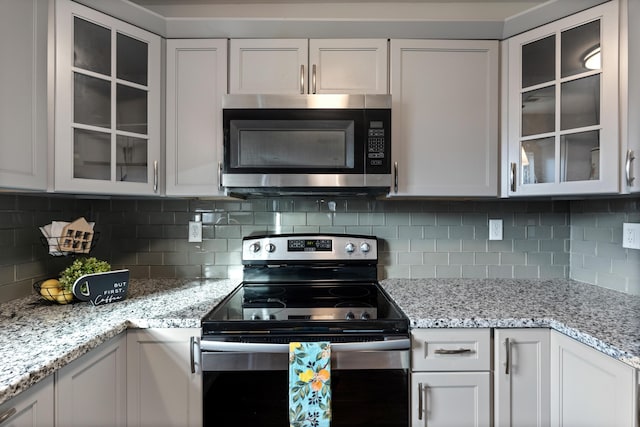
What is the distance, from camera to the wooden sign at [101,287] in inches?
53.7

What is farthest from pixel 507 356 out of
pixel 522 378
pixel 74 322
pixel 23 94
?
pixel 23 94

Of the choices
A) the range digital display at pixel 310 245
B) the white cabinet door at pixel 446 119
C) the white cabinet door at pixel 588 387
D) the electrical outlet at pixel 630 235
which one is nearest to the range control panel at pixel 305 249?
the range digital display at pixel 310 245

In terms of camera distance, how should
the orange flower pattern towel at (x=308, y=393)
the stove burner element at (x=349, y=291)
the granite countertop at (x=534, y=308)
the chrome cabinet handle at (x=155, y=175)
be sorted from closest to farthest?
the granite countertop at (x=534, y=308), the orange flower pattern towel at (x=308, y=393), the chrome cabinet handle at (x=155, y=175), the stove burner element at (x=349, y=291)

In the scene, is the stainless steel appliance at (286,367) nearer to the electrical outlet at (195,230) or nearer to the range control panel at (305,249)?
the range control panel at (305,249)

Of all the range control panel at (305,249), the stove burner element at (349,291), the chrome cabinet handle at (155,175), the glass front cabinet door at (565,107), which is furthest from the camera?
the range control panel at (305,249)

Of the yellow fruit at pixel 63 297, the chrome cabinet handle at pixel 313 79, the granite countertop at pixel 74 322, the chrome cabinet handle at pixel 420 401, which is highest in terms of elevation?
the chrome cabinet handle at pixel 313 79

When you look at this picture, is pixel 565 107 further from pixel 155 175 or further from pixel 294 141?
pixel 155 175

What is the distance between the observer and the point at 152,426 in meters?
1.25

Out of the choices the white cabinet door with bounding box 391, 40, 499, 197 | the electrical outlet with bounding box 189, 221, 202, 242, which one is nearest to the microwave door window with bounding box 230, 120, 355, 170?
the white cabinet door with bounding box 391, 40, 499, 197

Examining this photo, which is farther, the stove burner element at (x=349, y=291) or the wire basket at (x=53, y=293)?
the stove burner element at (x=349, y=291)

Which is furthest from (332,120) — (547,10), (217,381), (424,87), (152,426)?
(152,426)

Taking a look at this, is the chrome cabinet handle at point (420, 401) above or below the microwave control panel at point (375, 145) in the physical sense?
below

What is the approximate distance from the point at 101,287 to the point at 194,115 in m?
0.88

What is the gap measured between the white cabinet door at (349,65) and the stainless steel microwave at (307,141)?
0.35 ft
